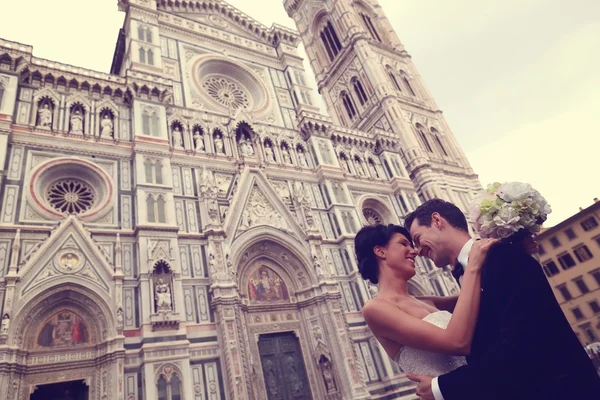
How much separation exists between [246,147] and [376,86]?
52.7ft

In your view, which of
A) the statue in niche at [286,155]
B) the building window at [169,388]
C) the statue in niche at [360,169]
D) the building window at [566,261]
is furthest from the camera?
the building window at [566,261]

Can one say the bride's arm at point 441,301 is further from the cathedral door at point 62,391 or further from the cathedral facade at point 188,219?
the cathedral door at point 62,391

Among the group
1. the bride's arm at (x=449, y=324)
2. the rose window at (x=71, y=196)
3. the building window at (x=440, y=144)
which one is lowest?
the bride's arm at (x=449, y=324)

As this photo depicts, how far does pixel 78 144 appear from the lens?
49.7 feet

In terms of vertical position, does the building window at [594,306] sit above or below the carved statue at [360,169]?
below

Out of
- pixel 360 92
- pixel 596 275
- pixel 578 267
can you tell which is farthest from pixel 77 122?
pixel 578 267

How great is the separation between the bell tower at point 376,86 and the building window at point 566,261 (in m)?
12.4

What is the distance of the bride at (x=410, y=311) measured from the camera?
2.13m

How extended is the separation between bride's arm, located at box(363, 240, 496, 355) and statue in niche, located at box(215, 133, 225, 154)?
17275 millimetres

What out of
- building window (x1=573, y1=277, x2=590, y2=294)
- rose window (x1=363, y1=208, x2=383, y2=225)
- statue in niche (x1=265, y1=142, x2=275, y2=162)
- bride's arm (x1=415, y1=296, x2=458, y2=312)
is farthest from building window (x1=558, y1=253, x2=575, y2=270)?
bride's arm (x1=415, y1=296, x2=458, y2=312)

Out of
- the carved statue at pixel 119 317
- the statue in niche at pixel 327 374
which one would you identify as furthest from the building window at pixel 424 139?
the carved statue at pixel 119 317

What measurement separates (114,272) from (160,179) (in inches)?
174

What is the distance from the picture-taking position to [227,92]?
22812mm

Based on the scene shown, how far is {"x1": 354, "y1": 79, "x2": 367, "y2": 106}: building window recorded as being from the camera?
33312 millimetres
